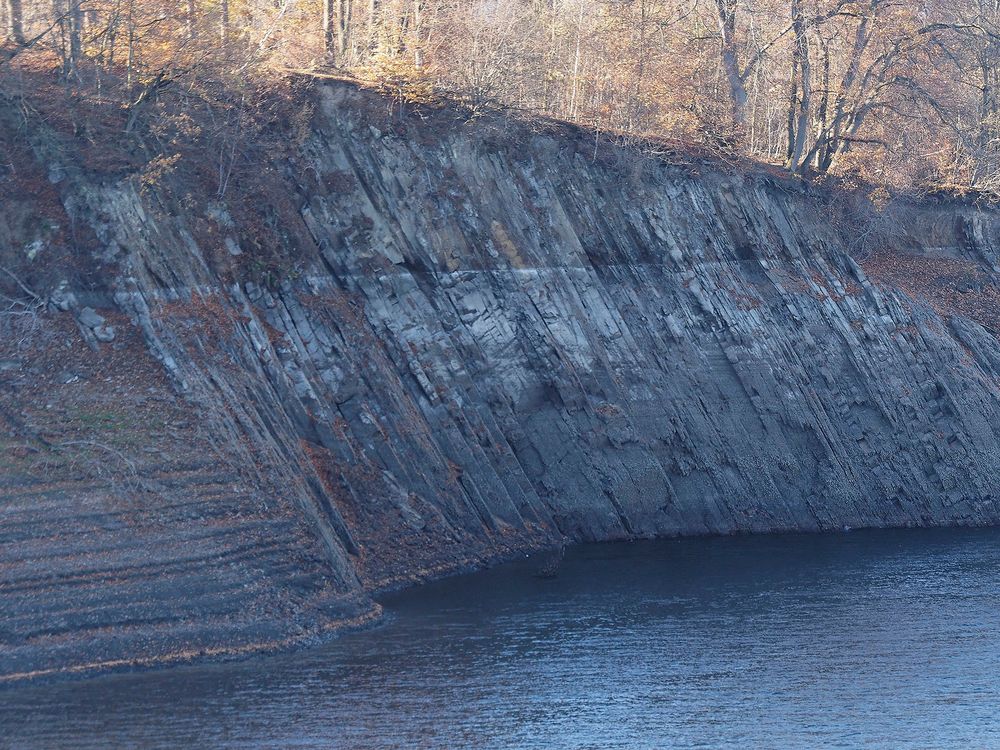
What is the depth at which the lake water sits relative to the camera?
57.0 ft

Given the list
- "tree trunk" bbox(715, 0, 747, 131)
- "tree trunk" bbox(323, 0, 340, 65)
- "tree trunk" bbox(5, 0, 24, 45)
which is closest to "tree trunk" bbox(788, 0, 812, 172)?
"tree trunk" bbox(715, 0, 747, 131)

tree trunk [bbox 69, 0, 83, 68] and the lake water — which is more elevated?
tree trunk [bbox 69, 0, 83, 68]

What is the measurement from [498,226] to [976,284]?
17.6m

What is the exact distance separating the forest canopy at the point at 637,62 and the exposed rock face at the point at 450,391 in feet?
9.77

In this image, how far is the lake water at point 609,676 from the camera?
57.0 ft

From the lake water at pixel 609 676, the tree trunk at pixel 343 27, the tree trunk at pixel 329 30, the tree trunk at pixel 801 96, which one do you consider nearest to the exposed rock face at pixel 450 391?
the lake water at pixel 609 676

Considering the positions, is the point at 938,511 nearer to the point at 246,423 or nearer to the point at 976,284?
the point at 976,284

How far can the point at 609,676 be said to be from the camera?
20172mm

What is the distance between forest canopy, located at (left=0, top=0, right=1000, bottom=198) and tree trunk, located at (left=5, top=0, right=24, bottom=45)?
Answer: 2.3 inches

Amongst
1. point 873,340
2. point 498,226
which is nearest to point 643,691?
point 498,226

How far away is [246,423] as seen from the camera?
76.2 feet

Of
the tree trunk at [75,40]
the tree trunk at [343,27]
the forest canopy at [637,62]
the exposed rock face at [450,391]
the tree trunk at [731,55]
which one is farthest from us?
the tree trunk at [731,55]

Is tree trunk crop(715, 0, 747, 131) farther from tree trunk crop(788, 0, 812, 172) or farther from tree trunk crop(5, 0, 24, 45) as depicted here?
tree trunk crop(5, 0, 24, 45)

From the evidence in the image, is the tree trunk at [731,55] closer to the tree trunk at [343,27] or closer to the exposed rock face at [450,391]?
the exposed rock face at [450,391]
